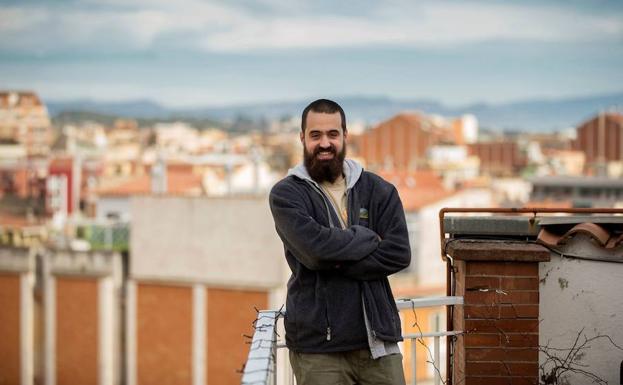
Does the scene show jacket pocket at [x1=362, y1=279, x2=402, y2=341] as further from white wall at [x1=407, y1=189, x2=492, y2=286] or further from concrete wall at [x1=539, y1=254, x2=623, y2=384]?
white wall at [x1=407, y1=189, x2=492, y2=286]

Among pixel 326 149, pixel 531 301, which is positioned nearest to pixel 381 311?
pixel 326 149

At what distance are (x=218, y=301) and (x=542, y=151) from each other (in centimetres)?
10462

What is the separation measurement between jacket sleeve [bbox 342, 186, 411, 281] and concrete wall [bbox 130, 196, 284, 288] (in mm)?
22665

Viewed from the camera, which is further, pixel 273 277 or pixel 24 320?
pixel 24 320

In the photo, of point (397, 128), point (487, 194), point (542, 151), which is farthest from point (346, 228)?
point (542, 151)

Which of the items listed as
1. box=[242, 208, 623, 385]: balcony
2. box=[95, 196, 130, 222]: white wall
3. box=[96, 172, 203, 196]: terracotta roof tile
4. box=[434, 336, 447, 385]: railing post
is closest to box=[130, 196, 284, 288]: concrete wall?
box=[96, 172, 203, 196]: terracotta roof tile

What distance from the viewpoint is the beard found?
12.2 ft

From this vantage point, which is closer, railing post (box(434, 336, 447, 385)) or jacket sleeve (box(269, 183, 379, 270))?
jacket sleeve (box(269, 183, 379, 270))

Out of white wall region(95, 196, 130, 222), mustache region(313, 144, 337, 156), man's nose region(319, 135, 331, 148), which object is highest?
man's nose region(319, 135, 331, 148)

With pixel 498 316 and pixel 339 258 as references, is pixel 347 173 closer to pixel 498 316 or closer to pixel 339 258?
pixel 339 258

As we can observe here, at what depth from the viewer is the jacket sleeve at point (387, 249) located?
12.1ft

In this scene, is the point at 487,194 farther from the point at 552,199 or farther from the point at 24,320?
the point at 24,320

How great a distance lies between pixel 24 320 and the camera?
3100cm

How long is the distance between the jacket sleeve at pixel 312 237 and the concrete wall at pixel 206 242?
22.8 meters
